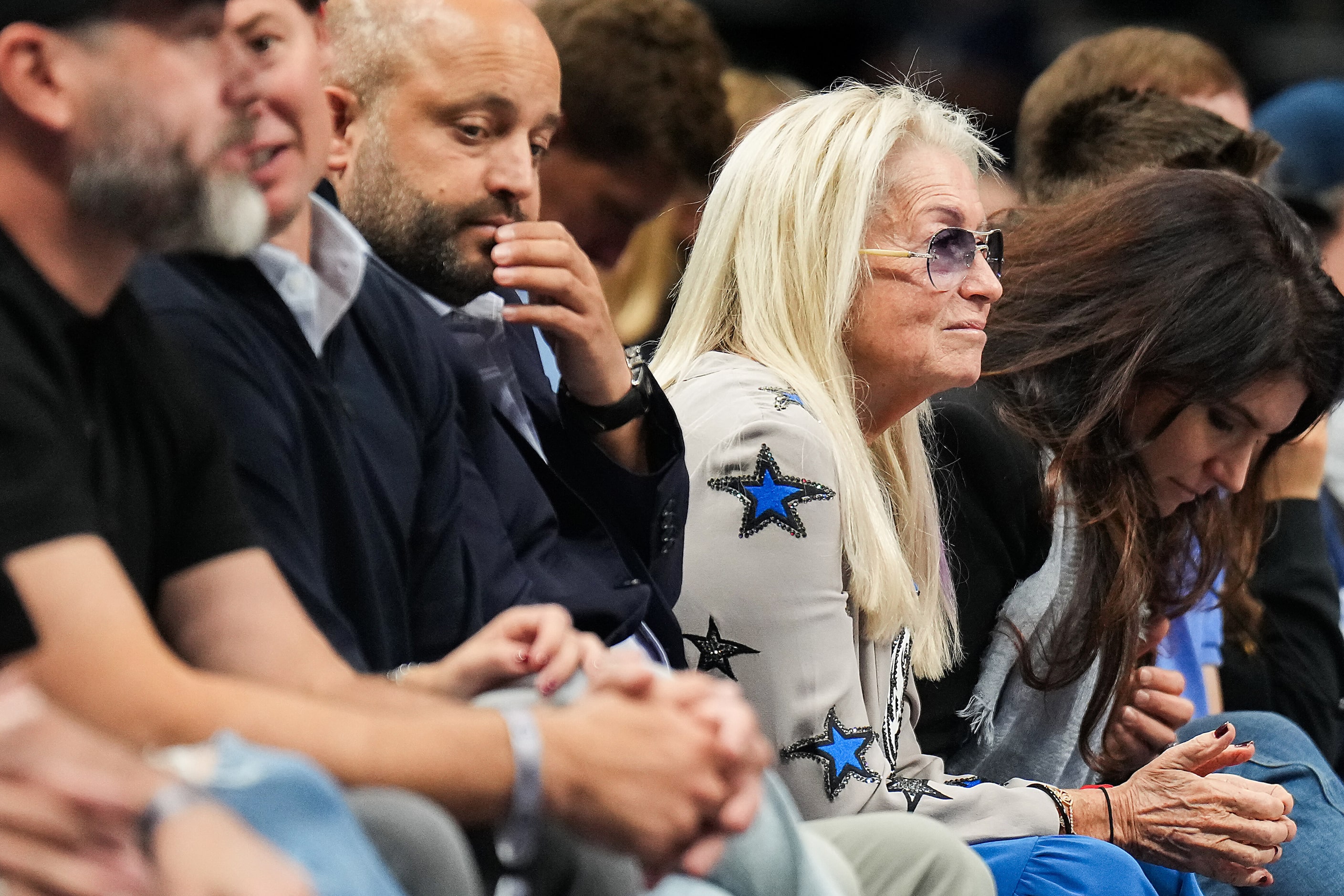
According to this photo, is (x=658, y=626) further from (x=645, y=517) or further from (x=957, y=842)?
(x=957, y=842)

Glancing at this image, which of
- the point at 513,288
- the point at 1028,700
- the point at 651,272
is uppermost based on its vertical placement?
the point at 513,288

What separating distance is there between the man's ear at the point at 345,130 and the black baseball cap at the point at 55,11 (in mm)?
1089

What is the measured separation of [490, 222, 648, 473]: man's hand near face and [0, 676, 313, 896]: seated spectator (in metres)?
1.20

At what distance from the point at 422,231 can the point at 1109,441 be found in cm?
139

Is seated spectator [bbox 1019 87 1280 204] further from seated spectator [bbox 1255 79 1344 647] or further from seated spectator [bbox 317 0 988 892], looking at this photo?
seated spectator [bbox 317 0 988 892]

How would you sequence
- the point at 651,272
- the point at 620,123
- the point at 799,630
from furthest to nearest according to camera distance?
the point at 651,272 → the point at 620,123 → the point at 799,630

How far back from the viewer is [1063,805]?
104 inches

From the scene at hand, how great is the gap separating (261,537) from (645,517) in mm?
820

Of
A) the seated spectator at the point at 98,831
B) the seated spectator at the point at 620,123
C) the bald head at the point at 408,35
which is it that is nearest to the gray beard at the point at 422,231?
the bald head at the point at 408,35

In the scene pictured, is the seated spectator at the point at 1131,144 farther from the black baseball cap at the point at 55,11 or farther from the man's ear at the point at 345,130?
the black baseball cap at the point at 55,11

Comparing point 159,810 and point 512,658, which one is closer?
point 159,810

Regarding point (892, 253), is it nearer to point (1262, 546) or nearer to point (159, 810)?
point (1262, 546)

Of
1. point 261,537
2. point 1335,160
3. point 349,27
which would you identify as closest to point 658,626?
point 261,537

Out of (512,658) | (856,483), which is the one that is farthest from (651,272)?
(512,658)
